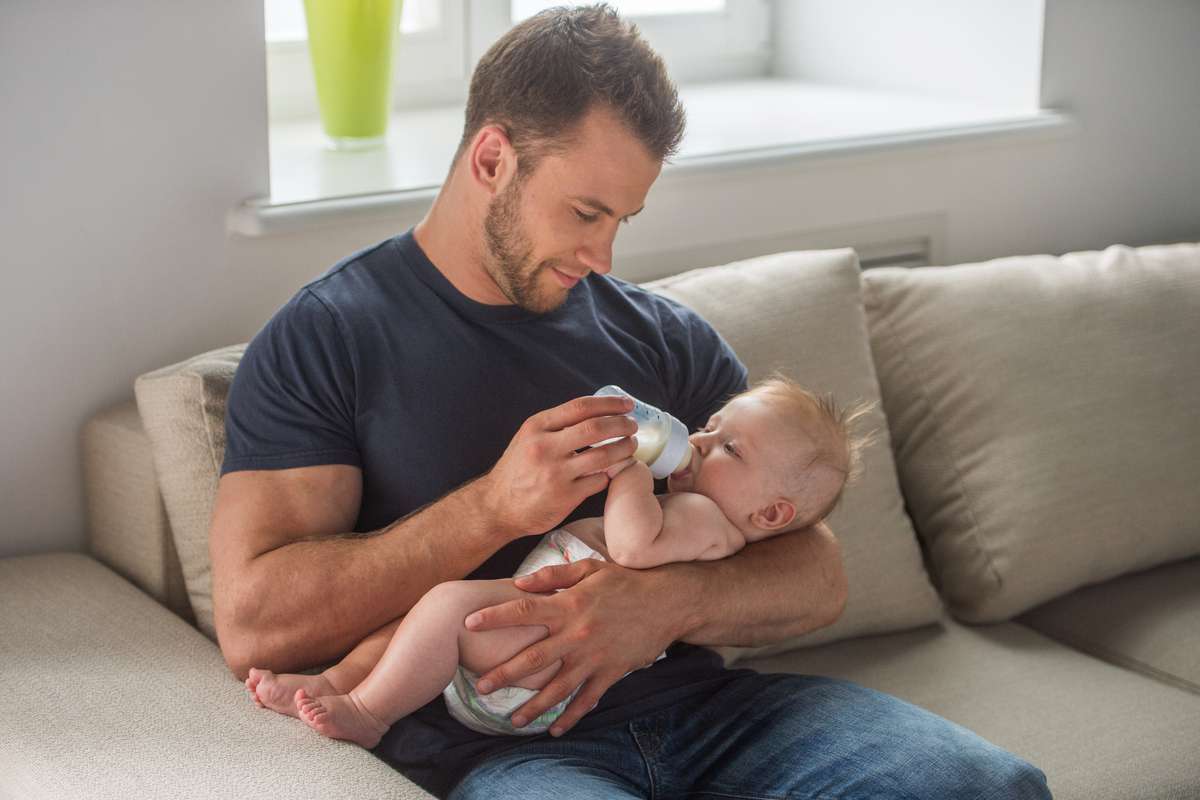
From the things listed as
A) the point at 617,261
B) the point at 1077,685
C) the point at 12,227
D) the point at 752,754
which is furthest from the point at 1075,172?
the point at 12,227

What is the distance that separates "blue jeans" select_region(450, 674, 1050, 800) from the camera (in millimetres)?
1565

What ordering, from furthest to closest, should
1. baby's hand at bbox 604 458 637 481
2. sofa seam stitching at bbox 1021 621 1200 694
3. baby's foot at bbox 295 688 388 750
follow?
1. sofa seam stitching at bbox 1021 621 1200 694
2. baby's hand at bbox 604 458 637 481
3. baby's foot at bbox 295 688 388 750

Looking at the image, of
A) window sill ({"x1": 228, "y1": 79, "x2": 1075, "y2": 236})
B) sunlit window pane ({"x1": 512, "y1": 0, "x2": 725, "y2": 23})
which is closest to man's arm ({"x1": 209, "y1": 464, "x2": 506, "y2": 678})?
window sill ({"x1": 228, "y1": 79, "x2": 1075, "y2": 236})

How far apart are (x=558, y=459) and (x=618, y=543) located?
0.14m

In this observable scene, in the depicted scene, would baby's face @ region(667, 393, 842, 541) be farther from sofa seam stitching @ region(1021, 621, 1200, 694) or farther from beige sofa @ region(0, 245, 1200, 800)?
sofa seam stitching @ region(1021, 621, 1200, 694)

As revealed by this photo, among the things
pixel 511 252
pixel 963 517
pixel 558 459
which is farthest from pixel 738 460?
pixel 963 517

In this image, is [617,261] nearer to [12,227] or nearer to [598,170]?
[598,170]

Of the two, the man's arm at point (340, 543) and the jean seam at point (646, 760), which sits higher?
the man's arm at point (340, 543)

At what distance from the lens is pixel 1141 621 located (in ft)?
7.28

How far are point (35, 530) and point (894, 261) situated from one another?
163cm

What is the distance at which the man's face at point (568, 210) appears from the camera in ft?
5.54

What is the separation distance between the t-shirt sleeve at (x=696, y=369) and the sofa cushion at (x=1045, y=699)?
414 mm

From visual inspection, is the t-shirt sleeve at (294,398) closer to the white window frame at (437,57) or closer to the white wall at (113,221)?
the white wall at (113,221)

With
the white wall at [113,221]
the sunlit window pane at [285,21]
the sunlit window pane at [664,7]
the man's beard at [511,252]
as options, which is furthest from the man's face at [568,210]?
the sunlit window pane at [664,7]
